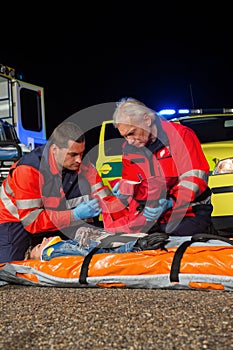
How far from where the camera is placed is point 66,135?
4234 millimetres

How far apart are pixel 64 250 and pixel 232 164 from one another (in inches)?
73.3

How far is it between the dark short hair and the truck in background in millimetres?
5188

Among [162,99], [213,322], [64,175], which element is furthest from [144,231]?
[162,99]

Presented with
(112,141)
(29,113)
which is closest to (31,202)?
(112,141)

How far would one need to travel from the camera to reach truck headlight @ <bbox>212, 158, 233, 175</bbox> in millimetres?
4969

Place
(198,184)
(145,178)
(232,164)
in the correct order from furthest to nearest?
(232,164) → (145,178) → (198,184)

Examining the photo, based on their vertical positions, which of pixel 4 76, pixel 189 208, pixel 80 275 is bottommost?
pixel 80 275

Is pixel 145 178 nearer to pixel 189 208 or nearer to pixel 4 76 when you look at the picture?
pixel 189 208

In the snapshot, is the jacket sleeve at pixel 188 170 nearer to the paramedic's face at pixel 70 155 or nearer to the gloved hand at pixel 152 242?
the gloved hand at pixel 152 242

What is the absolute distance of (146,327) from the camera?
2428 mm

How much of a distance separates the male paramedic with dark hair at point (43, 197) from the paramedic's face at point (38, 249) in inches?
3.3

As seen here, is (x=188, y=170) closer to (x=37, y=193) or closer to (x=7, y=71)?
(x=37, y=193)

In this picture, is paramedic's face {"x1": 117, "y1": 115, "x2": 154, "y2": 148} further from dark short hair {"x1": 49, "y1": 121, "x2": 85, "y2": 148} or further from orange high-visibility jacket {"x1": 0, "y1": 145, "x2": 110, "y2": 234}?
orange high-visibility jacket {"x1": 0, "y1": 145, "x2": 110, "y2": 234}

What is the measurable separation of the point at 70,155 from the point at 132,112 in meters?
0.61
